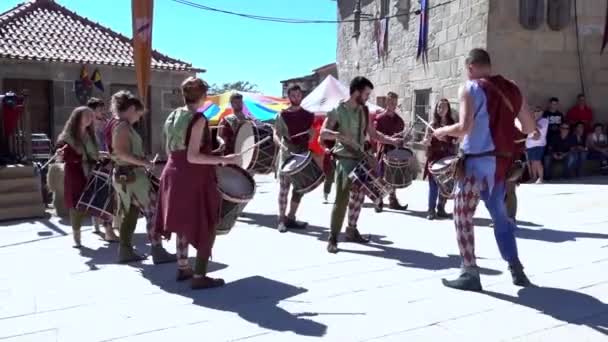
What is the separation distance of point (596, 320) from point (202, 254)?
261cm

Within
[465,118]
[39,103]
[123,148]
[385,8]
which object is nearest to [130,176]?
[123,148]

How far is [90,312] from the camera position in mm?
3777

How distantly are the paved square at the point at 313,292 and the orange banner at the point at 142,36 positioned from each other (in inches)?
159

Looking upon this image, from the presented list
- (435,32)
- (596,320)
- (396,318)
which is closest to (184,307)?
(396,318)

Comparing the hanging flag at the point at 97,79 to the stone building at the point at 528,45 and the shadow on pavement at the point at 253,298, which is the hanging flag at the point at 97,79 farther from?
the shadow on pavement at the point at 253,298

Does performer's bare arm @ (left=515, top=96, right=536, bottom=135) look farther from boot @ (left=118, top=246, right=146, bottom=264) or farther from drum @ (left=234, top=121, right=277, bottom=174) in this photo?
boot @ (left=118, top=246, right=146, bottom=264)

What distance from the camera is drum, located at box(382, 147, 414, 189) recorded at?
24.7 ft

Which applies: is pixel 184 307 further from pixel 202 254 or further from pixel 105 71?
pixel 105 71

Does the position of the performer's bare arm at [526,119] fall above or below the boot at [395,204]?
above

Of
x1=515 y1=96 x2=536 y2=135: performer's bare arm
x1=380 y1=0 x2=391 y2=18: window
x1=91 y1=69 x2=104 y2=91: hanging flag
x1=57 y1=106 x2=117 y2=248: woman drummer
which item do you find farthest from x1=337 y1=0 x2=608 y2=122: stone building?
x1=57 y1=106 x2=117 y2=248: woman drummer

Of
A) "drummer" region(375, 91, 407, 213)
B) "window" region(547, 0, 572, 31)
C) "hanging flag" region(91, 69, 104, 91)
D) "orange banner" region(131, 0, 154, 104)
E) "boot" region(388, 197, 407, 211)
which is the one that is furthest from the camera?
"hanging flag" region(91, 69, 104, 91)

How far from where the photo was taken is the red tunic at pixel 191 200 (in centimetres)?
410

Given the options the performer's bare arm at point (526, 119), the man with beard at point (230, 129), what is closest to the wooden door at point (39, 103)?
the man with beard at point (230, 129)

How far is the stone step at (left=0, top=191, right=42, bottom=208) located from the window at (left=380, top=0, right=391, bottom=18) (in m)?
12.0
